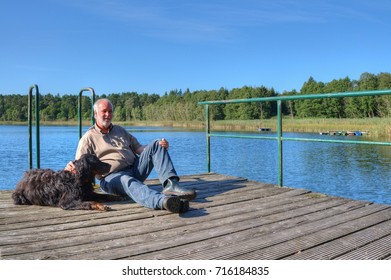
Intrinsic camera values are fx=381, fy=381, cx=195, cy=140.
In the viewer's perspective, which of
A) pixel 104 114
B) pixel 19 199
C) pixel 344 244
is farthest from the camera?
pixel 104 114

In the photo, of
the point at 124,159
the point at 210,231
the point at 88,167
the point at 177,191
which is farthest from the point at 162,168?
the point at 210,231

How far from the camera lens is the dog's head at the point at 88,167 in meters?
3.02

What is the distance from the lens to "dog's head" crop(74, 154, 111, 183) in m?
3.02

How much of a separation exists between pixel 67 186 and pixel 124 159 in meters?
0.56

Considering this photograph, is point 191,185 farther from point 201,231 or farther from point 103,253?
point 103,253

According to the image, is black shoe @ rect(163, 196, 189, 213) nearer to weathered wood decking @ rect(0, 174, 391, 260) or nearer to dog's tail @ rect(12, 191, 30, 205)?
weathered wood decking @ rect(0, 174, 391, 260)

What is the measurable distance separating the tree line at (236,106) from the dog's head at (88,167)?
4015cm

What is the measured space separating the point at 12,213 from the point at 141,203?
100 cm

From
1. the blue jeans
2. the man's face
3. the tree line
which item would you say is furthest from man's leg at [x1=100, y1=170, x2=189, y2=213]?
the tree line

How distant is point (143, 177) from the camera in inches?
134

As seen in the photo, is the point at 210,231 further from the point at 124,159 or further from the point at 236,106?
the point at 236,106

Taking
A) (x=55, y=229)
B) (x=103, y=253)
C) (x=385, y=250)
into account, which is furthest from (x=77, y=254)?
(x=385, y=250)

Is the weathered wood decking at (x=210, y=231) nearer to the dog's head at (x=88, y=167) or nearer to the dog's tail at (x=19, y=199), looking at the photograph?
the dog's tail at (x=19, y=199)

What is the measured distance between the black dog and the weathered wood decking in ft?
0.29
